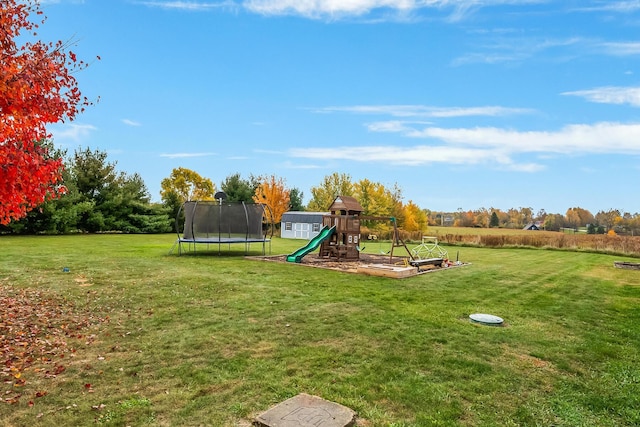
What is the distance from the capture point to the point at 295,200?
1690 inches

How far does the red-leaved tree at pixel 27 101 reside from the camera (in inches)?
197

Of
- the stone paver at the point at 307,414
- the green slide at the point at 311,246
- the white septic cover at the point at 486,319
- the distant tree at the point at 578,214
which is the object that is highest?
the distant tree at the point at 578,214

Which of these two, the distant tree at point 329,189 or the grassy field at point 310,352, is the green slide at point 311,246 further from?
the distant tree at point 329,189

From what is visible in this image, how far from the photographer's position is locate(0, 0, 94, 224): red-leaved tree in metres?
5.01

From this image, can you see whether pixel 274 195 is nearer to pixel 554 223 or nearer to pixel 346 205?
pixel 346 205

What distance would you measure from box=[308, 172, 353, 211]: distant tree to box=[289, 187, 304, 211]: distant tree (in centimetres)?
186

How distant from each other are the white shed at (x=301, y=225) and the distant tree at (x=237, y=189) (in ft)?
25.1

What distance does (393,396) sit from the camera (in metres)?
3.23

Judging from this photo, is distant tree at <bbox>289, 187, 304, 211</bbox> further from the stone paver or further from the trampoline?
the stone paver

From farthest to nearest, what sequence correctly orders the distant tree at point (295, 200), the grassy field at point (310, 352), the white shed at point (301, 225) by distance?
the distant tree at point (295, 200)
the white shed at point (301, 225)
the grassy field at point (310, 352)

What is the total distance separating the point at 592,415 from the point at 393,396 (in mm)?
1583

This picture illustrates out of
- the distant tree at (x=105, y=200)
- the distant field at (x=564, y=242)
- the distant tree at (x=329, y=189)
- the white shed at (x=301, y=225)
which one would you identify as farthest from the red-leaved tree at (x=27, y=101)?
the distant tree at (x=329, y=189)

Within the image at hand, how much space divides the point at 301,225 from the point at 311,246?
57.3ft

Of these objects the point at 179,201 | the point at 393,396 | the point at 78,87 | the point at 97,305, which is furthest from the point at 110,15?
the point at 179,201
